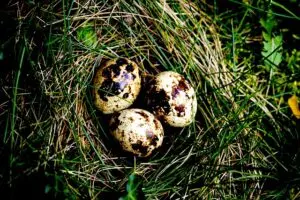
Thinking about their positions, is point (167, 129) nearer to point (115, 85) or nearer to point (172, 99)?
point (172, 99)

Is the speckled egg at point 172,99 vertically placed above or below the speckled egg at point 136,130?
above

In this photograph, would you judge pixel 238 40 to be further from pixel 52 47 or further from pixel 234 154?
pixel 52 47

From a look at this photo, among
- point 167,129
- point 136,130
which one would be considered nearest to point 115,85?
point 136,130

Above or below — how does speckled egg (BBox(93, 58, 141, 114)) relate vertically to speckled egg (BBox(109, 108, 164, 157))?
above
